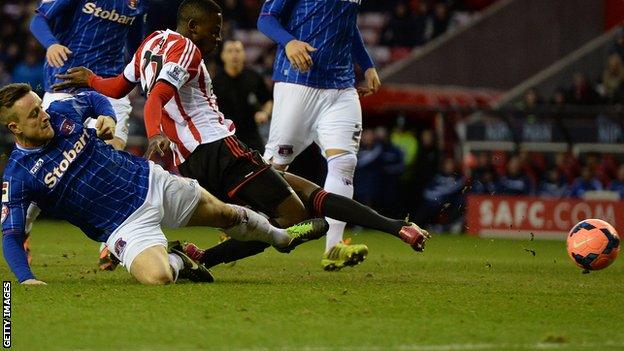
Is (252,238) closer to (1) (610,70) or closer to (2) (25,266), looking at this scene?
(2) (25,266)

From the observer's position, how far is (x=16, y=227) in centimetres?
777

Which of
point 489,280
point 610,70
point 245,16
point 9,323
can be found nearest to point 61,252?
point 489,280

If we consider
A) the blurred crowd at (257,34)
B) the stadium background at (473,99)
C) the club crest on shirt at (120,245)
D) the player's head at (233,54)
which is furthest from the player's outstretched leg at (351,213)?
the blurred crowd at (257,34)

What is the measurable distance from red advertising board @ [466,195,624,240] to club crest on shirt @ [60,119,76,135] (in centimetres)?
849

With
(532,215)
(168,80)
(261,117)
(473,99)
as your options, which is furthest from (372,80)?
(473,99)

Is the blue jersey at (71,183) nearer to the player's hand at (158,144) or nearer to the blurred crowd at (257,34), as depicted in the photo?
the player's hand at (158,144)

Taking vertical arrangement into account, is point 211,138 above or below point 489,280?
above

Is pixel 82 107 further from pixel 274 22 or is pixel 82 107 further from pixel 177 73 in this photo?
pixel 274 22

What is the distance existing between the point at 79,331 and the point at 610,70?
45.0ft

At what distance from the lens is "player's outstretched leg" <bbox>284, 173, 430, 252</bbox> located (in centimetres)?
844

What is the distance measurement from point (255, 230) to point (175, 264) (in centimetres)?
62

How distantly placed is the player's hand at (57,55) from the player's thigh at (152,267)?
6.99 feet

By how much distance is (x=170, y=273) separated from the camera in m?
7.93

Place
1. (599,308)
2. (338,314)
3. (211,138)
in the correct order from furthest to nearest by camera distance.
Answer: (211,138), (599,308), (338,314)
